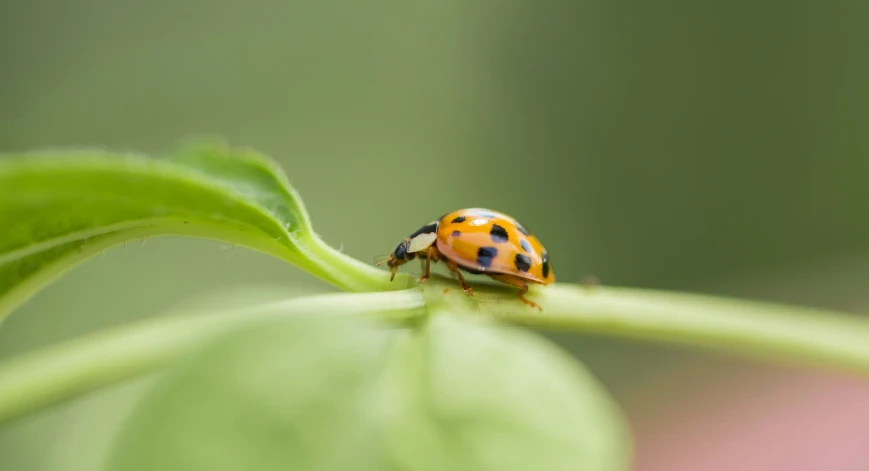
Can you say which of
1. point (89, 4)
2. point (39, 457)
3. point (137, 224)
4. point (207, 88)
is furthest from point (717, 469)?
point (89, 4)

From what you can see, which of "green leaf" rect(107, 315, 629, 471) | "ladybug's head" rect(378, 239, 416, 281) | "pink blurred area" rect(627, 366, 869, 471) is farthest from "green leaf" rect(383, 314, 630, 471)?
"pink blurred area" rect(627, 366, 869, 471)

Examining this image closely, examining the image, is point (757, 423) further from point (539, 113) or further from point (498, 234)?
point (539, 113)

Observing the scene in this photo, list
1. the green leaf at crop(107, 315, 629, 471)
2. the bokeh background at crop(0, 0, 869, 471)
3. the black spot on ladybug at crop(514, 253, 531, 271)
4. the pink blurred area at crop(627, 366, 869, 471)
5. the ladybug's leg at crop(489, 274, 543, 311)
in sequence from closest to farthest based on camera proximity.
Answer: the green leaf at crop(107, 315, 629, 471)
the ladybug's leg at crop(489, 274, 543, 311)
the black spot on ladybug at crop(514, 253, 531, 271)
the pink blurred area at crop(627, 366, 869, 471)
the bokeh background at crop(0, 0, 869, 471)

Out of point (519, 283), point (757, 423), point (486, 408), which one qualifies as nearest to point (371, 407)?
point (486, 408)

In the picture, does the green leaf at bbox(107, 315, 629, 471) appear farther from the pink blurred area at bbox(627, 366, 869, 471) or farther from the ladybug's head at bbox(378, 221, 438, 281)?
the pink blurred area at bbox(627, 366, 869, 471)

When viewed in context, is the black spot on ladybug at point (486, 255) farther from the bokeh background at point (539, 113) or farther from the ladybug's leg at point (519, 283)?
the bokeh background at point (539, 113)
